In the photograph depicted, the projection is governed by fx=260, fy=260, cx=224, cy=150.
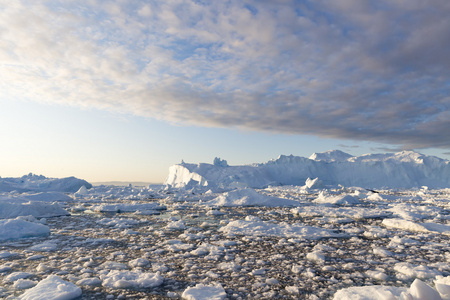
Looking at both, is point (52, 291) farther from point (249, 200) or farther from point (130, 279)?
point (249, 200)

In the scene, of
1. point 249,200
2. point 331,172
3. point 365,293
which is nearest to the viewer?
point 365,293

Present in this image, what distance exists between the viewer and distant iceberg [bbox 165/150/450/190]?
50175 mm

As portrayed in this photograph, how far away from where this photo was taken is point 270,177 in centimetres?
5591

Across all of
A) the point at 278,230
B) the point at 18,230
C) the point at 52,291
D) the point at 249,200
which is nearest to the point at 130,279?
the point at 52,291

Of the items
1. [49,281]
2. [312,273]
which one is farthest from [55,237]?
[312,273]

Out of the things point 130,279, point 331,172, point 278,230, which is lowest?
point 278,230

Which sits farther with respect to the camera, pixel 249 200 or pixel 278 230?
pixel 249 200

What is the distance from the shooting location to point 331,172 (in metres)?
59.3

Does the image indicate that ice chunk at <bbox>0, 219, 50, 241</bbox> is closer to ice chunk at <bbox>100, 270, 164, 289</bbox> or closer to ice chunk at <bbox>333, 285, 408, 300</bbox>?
ice chunk at <bbox>100, 270, 164, 289</bbox>

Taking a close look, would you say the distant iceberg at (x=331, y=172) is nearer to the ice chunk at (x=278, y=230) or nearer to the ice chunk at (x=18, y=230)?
the ice chunk at (x=278, y=230)

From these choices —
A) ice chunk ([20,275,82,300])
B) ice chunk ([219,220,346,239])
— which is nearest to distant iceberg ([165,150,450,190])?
ice chunk ([219,220,346,239])

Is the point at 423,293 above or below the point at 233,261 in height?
above

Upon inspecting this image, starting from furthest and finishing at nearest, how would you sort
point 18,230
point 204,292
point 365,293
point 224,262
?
point 18,230 → point 224,262 → point 204,292 → point 365,293

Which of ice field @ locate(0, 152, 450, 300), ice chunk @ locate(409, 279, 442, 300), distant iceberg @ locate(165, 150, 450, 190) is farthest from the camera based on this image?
distant iceberg @ locate(165, 150, 450, 190)
